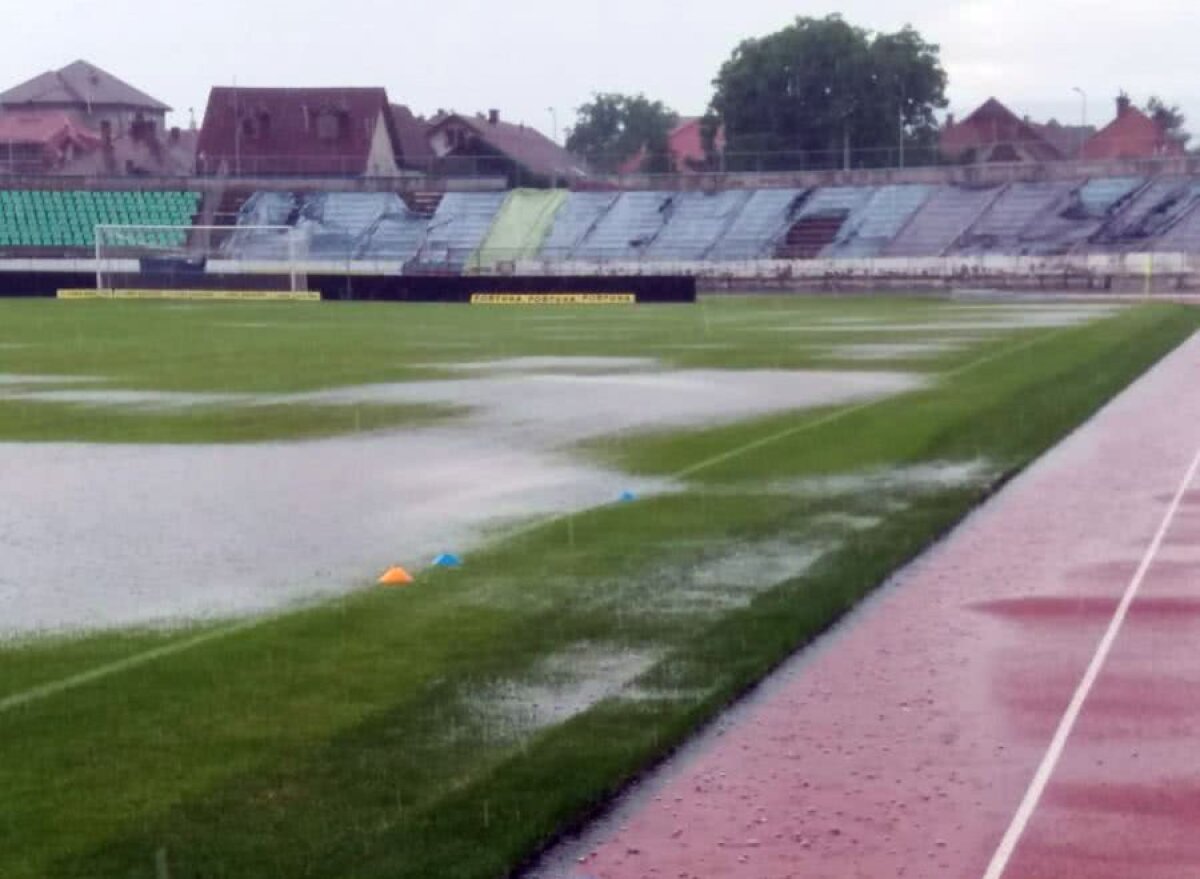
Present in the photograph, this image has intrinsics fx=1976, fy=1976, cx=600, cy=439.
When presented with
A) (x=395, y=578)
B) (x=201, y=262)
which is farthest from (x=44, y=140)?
(x=395, y=578)

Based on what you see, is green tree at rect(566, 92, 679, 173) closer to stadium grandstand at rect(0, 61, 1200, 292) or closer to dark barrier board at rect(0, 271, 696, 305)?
stadium grandstand at rect(0, 61, 1200, 292)

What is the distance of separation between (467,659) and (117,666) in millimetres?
1898

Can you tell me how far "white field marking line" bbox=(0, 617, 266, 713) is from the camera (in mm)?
9930

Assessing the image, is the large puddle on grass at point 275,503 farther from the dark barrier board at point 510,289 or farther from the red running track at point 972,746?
the dark barrier board at point 510,289

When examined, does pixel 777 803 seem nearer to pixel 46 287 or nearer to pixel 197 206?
pixel 46 287

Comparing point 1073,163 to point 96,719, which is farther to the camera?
point 1073,163

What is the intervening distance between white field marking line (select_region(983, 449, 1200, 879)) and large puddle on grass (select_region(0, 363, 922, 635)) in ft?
16.3

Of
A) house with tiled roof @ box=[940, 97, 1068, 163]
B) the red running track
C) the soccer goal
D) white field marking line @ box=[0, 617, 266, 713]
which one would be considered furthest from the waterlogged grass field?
house with tiled roof @ box=[940, 97, 1068, 163]

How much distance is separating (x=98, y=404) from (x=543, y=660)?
61.8ft

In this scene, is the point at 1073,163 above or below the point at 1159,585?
above

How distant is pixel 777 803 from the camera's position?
8234 millimetres

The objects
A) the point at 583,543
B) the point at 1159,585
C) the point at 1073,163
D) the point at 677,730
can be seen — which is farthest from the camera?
the point at 1073,163

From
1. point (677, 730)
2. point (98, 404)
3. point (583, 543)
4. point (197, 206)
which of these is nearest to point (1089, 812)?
point (677, 730)

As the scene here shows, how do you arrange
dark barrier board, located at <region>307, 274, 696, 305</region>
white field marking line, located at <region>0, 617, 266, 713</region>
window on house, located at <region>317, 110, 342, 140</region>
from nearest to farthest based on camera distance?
white field marking line, located at <region>0, 617, 266, 713</region> → dark barrier board, located at <region>307, 274, 696, 305</region> → window on house, located at <region>317, 110, 342, 140</region>
